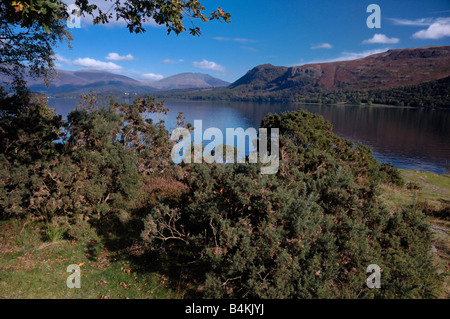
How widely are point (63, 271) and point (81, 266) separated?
1.41 feet

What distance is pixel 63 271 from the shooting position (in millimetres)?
6500

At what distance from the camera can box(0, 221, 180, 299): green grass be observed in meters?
5.75

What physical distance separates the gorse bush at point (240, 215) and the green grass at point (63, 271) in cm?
68

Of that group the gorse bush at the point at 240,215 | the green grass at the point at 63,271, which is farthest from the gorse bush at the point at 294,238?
the green grass at the point at 63,271

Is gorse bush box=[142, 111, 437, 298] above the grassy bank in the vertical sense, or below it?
above

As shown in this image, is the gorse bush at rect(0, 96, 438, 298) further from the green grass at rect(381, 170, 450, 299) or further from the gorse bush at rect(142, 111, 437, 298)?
the green grass at rect(381, 170, 450, 299)

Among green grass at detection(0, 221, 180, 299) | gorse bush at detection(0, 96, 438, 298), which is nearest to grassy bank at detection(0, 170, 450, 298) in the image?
green grass at detection(0, 221, 180, 299)

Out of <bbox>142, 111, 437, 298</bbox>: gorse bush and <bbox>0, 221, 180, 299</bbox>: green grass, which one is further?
<bbox>0, 221, 180, 299</bbox>: green grass

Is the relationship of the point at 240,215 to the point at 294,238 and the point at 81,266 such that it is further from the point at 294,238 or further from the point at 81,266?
the point at 81,266

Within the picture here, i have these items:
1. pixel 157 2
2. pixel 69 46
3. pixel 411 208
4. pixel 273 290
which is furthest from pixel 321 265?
pixel 69 46

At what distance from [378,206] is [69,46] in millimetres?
13602

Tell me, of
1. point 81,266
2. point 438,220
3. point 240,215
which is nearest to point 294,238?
point 240,215

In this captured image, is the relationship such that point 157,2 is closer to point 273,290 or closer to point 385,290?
point 273,290

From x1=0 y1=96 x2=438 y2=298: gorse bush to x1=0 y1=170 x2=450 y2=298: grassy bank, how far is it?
0.48 m
